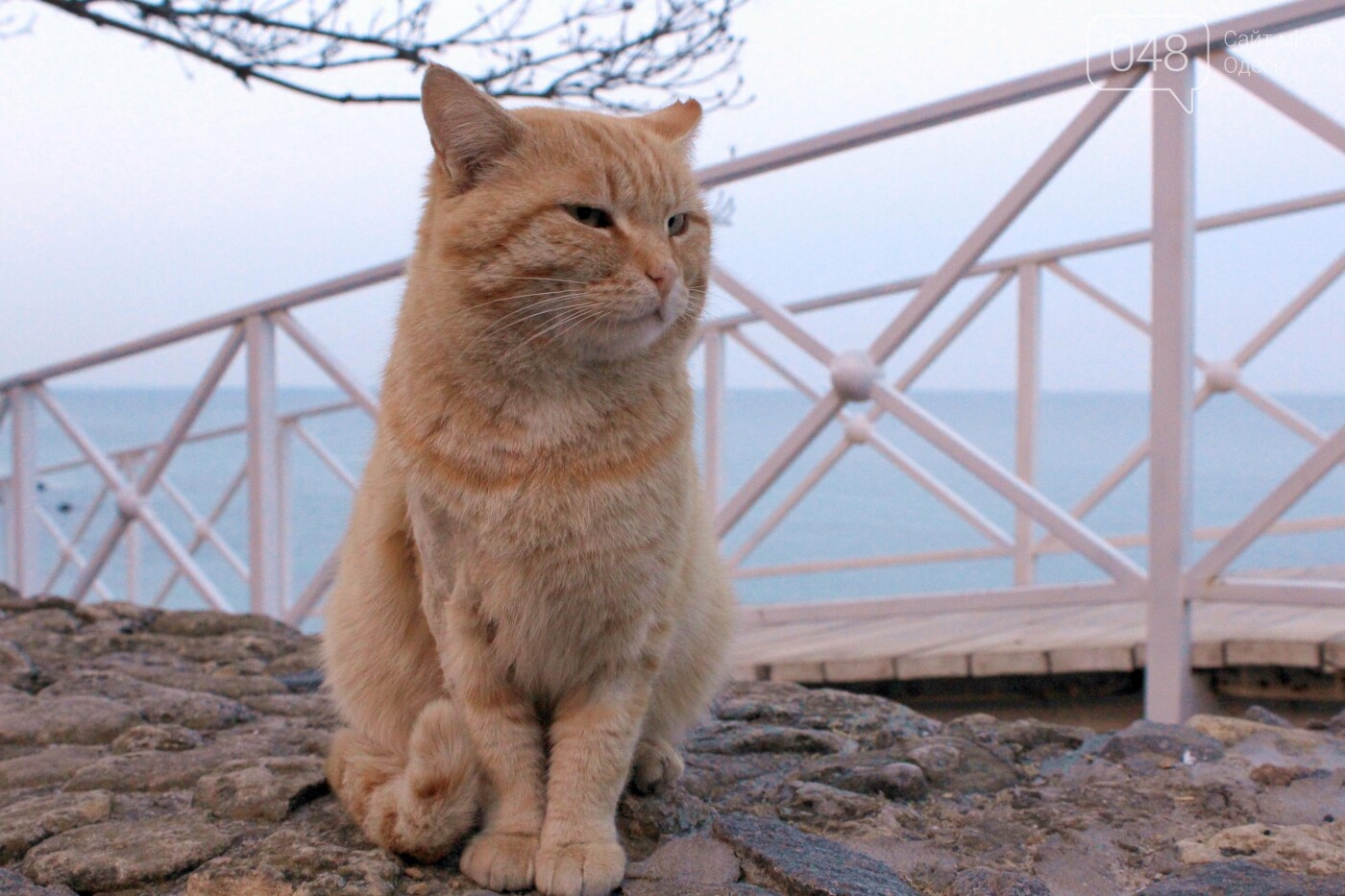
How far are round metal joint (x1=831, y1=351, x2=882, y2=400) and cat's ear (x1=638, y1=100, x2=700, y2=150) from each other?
1.22 metres

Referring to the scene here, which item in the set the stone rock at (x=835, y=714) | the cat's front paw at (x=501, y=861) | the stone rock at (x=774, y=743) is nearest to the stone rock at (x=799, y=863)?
the cat's front paw at (x=501, y=861)

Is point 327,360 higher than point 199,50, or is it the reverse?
point 199,50

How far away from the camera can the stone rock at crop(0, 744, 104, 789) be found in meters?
2.09

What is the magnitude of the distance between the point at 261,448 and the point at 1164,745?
3.13 m

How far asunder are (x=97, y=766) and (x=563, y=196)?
4.73 ft

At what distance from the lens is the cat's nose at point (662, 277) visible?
4.84ft

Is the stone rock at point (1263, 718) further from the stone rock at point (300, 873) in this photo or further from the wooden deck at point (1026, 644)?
the stone rock at point (300, 873)

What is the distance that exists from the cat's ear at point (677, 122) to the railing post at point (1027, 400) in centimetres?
297

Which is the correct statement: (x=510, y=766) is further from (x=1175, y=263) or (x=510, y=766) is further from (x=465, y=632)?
(x=1175, y=263)

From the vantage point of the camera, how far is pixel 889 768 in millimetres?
2055

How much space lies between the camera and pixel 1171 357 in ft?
8.66

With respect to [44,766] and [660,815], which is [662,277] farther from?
[44,766]

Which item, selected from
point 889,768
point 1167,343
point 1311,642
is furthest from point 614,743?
point 1311,642

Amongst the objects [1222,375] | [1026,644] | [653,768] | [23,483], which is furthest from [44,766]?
[1222,375]
